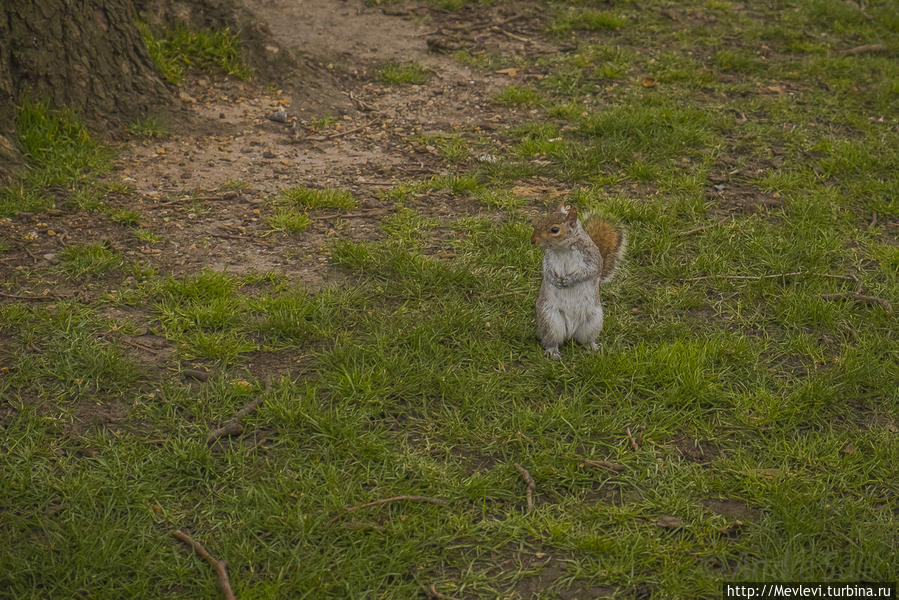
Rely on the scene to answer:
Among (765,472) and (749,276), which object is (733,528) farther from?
(749,276)

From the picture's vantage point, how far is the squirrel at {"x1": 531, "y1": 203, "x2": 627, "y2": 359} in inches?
137

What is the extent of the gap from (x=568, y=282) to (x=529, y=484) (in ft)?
2.88

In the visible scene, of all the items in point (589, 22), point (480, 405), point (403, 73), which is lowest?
point (480, 405)

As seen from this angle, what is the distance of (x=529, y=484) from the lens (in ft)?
9.82

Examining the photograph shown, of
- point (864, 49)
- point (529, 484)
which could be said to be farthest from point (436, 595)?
point (864, 49)

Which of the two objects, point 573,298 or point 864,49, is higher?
point 864,49

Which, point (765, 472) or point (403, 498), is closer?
point (403, 498)

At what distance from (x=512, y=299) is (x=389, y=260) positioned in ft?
2.09

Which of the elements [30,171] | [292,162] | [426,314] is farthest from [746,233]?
[30,171]

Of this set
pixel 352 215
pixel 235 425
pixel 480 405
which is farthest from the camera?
pixel 352 215

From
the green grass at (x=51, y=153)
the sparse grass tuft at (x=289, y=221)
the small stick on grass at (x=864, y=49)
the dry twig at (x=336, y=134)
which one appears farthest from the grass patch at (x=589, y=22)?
the green grass at (x=51, y=153)

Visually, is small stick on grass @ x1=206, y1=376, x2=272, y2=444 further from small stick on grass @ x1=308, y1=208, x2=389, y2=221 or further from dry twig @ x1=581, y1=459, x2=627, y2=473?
small stick on grass @ x1=308, y1=208, x2=389, y2=221

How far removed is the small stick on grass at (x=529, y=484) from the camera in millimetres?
2920

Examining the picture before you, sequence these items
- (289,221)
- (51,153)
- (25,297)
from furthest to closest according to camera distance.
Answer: (51,153), (289,221), (25,297)
